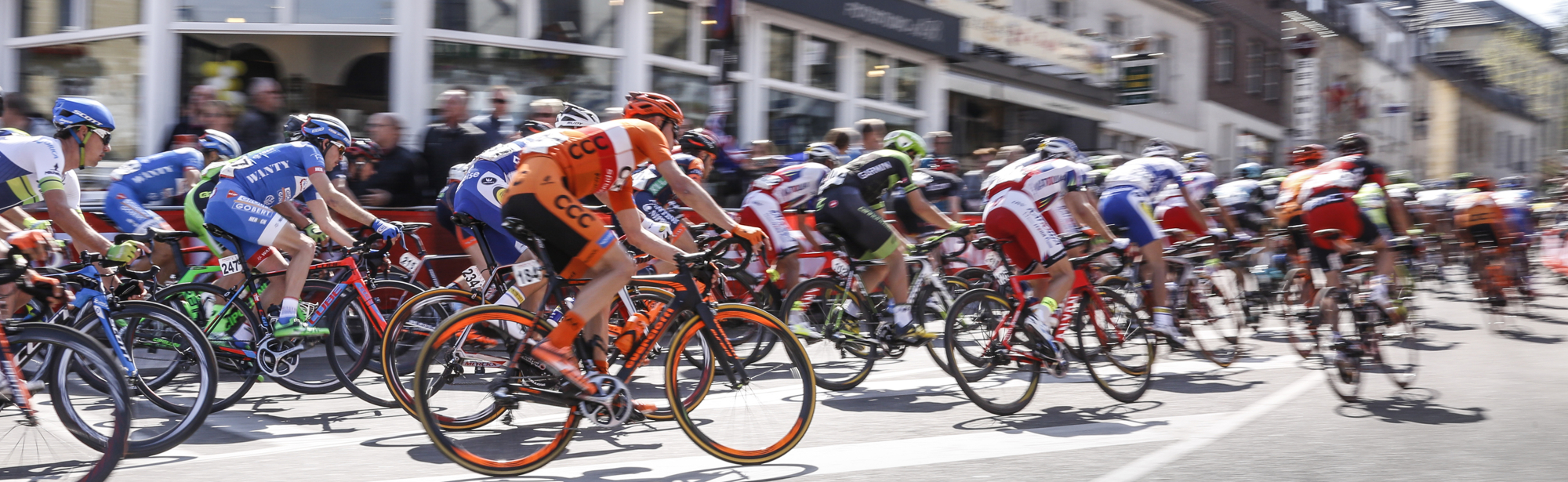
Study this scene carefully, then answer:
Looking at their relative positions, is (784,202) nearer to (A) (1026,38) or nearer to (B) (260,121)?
(B) (260,121)

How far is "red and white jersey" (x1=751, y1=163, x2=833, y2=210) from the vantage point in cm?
869

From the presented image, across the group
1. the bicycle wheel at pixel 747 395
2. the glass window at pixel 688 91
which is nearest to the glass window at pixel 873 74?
the glass window at pixel 688 91

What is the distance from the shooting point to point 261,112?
1000 centimetres

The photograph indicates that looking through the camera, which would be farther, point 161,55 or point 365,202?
point 161,55

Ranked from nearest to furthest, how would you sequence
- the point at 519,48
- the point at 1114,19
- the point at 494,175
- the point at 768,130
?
the point at 494,175 < the point at 519,48 < the point at 768,130 < the point at 1114,19

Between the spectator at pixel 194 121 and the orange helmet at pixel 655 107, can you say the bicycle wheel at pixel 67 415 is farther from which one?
the spectator at pixel 194 121

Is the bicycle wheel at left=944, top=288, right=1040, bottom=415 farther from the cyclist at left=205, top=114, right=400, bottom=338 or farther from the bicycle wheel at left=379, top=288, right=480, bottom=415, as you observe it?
the cyclist at left=205, top=114, right=400, bottom=338

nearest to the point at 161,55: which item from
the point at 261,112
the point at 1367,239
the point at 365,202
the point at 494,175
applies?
the point at 261,112

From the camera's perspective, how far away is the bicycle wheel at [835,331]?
7.28m

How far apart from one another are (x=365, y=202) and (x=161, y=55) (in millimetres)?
4031

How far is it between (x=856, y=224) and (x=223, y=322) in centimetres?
355

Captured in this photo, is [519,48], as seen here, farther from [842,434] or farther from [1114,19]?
[1114,19]

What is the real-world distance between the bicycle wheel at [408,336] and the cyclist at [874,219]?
2622mm

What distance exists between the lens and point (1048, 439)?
234 inches
